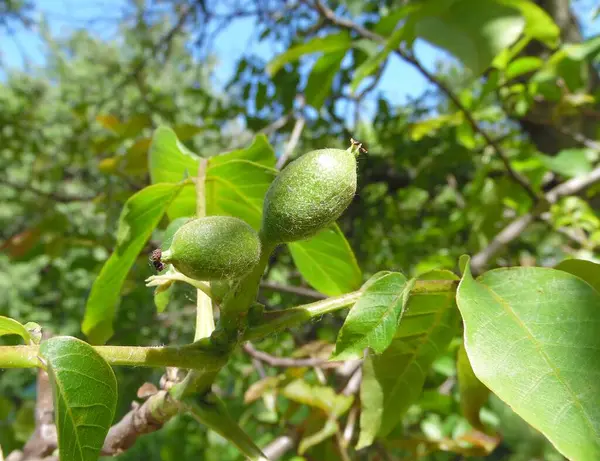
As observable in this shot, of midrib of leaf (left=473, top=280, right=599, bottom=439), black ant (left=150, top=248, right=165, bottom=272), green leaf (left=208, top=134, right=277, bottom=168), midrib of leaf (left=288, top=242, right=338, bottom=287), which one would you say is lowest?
midrib of leaf (left=288, top=242, right=338, bottom=287)

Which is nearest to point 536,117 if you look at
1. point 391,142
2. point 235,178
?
point 391,142

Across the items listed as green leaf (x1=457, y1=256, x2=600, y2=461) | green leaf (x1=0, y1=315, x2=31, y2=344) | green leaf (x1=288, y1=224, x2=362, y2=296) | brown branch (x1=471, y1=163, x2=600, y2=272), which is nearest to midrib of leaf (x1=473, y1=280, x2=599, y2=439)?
green leaf (x1=457, y1=256, x2=600, y2=461)

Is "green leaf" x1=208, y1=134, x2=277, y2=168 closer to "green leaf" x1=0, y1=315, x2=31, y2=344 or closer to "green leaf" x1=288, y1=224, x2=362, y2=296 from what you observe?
"green leaf" x1=288, y1=224, x2=362, y2=296

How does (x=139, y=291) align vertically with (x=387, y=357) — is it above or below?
below

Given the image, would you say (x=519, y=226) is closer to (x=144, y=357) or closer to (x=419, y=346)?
(x=419, y=346)

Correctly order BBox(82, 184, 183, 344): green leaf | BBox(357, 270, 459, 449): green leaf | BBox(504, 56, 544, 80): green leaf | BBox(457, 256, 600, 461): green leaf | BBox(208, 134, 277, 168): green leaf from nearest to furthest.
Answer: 1. BBox(457, 256, 600, 461): green leaf
2. BBox(357, 270, 459, 449): green leaf
3. BBox(82, 184, 183, 344): green leaf
4. BBox(208, 134, 277, 168): green leaf
5. BBox(504, 56, 544, 80): green leaf

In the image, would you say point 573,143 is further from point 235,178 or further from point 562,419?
point 562,419

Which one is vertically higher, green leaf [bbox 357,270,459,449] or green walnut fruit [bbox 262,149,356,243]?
green walnut fruit [bbox 262,149,356,243]

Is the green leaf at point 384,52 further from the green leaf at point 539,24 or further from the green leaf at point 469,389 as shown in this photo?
the green leaf at point 469,389
